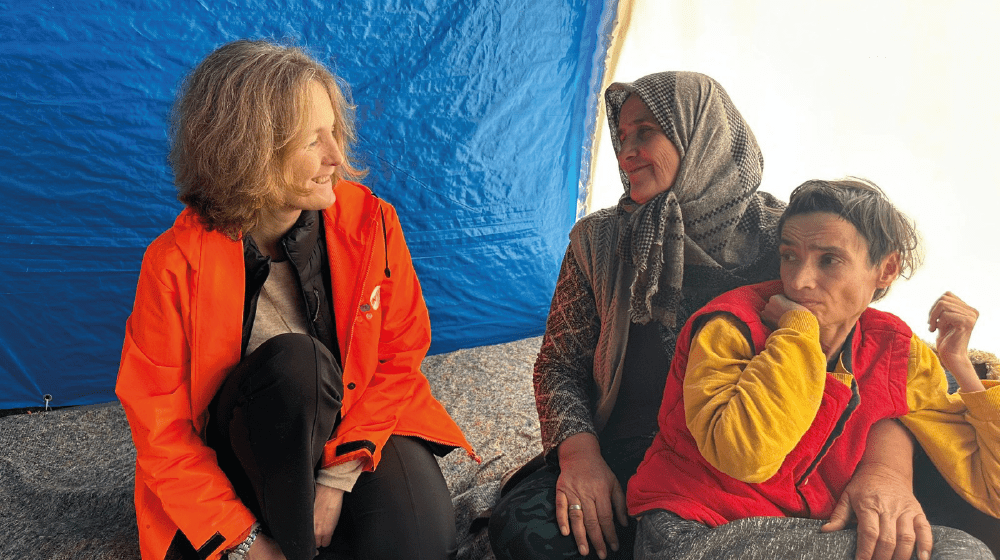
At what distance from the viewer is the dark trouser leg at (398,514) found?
1415 mm

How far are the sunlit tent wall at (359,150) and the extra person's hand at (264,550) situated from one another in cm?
149

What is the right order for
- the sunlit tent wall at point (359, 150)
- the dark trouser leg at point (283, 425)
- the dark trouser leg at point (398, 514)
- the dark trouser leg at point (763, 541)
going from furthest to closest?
the sunlit tent wall at point (359, 150) < the dark trouser leg at point (398, 514) < the dark trouser leg at point (283, 425) < the dark trouser leg at point (763, 541)

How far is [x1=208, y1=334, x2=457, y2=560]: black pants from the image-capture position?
1.32m

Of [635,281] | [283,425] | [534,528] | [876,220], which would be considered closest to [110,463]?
[283,425]

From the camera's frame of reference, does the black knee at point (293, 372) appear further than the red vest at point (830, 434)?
Yes

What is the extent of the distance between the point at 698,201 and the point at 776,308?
27 centimetres

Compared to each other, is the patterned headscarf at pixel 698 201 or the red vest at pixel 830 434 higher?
the patterned headscarf at pixel 698 201

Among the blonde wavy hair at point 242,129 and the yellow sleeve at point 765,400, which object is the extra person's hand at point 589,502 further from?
the blonde wavy hair at point 242,129

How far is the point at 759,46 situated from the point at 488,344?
1983mm

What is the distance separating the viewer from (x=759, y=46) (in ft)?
4.63

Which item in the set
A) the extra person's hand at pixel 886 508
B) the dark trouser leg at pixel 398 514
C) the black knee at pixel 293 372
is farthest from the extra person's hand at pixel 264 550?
the extra person's hand at pixel 886 508

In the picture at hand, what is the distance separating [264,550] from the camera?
53.7 inches

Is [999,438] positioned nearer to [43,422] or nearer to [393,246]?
[393,246]

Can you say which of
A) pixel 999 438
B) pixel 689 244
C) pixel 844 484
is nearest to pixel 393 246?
pixel 689 244
